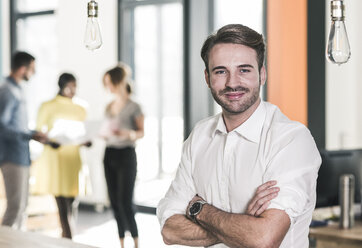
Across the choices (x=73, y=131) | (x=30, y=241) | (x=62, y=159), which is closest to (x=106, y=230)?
(x=62, y=159)

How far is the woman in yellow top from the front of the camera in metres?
4.55

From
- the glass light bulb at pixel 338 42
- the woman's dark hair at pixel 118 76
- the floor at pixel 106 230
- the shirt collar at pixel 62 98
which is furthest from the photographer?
the floor at pixel 106 230

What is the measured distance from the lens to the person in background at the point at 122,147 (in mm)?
4305

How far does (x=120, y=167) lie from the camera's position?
4.29 m

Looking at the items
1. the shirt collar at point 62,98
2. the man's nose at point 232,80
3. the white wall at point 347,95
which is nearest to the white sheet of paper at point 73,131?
the shirt collar at point 62,98

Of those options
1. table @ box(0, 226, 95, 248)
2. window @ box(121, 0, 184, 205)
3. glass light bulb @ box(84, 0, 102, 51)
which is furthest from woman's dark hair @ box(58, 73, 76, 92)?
glass light bulb @ box(84, 0, 102, 51)

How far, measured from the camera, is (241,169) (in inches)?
73.1

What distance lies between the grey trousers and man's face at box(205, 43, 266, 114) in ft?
9.01

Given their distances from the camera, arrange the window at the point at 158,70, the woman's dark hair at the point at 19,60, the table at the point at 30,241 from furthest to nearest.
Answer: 1. the window at the point at 158,70
2. the woman's dark hair at the point at 19,60
3. the table at the point at 30,241

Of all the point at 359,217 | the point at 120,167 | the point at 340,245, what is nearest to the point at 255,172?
the point at 340,245

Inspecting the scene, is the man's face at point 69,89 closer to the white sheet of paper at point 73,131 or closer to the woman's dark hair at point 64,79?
the woman's dark hair at point 64,79

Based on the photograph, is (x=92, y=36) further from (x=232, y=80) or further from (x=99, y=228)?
(x=99, y=228)

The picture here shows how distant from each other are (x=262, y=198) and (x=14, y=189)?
292 centimetres

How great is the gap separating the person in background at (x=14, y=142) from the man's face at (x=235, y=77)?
2680mm
